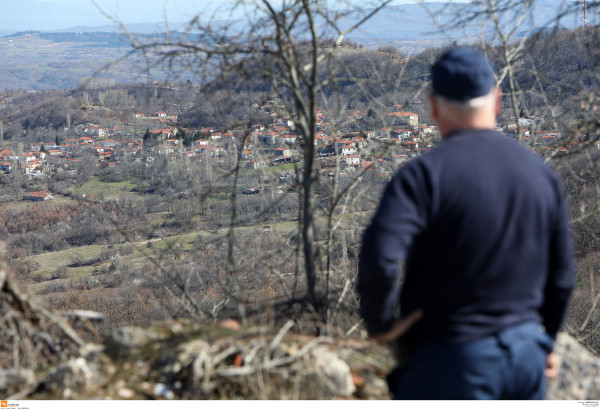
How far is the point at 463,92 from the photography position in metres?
1.61

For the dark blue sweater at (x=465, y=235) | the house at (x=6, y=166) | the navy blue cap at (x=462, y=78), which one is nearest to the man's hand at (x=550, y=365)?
the dark blue sweater at (x=465, y=235)

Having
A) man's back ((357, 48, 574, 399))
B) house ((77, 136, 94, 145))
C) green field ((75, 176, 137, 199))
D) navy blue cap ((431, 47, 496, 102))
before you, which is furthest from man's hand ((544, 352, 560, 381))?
house ((77, 136, 94, 145))

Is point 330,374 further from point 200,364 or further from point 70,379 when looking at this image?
point 70,379

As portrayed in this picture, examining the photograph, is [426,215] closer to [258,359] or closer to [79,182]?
[258,359]

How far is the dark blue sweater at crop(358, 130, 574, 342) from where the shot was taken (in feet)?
5.03

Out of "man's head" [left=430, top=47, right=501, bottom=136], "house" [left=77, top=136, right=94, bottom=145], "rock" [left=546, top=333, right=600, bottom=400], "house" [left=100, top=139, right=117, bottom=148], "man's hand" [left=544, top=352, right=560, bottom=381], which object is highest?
"man's head" [left=430, top=47, right=501, bottom=136]

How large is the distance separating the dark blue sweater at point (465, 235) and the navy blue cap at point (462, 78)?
117 millimetres

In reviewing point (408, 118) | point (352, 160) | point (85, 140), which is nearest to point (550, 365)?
point (352, 160)

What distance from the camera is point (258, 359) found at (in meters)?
2.23

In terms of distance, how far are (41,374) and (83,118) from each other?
8309 centimetres

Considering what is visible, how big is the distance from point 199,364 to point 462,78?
144cm

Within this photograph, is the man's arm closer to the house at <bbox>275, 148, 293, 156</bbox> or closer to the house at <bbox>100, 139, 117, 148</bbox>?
the house at <bbox>275, 148, 293, 156</bbox>

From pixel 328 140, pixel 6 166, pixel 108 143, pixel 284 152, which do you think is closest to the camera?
pixel 328 140

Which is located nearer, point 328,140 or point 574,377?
point 574,377
